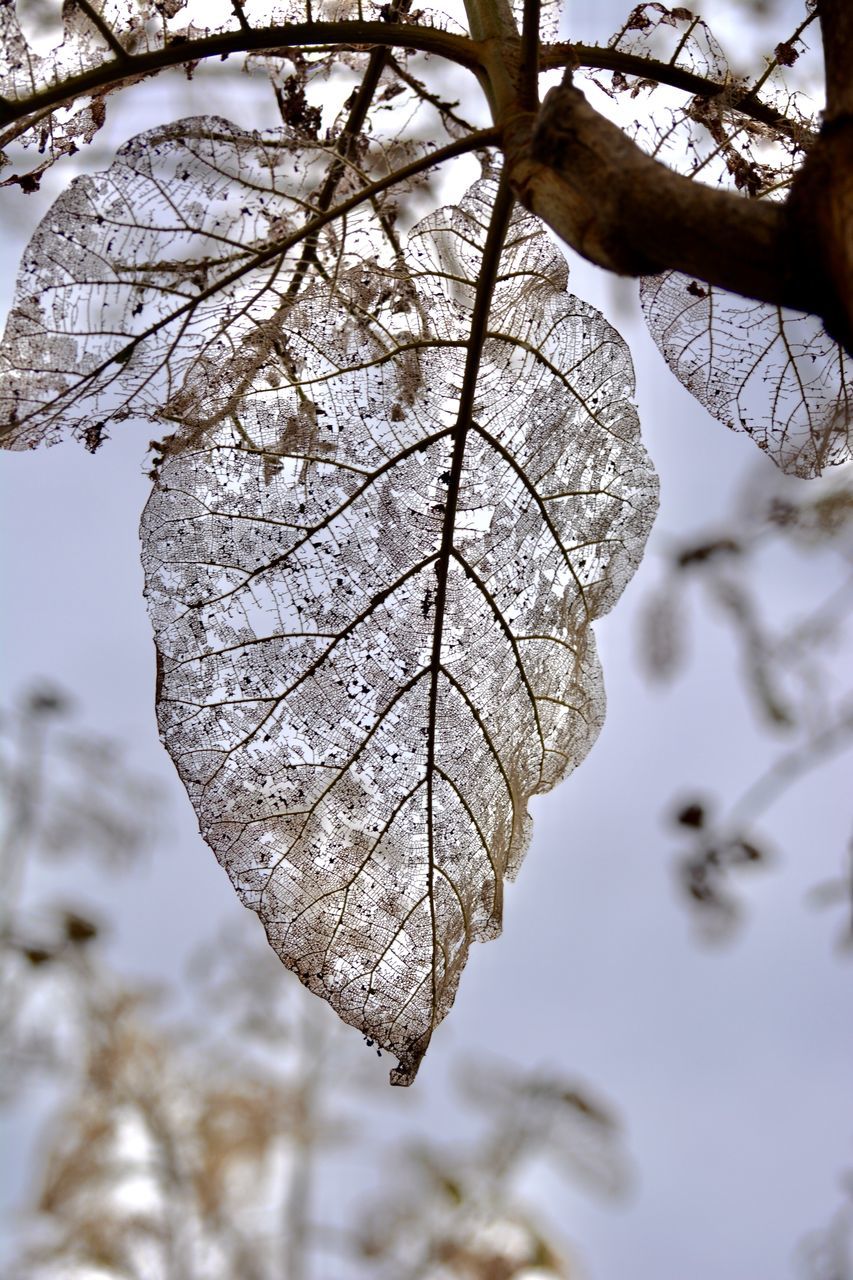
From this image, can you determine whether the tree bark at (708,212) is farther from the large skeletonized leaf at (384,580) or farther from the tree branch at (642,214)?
the large skeletonized leaf at (384,580)

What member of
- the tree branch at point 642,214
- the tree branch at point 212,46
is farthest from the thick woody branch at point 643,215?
the tree branch at point 212,46

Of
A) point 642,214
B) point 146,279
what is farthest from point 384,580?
point 642,214

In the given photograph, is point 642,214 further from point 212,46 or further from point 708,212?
point 212,46

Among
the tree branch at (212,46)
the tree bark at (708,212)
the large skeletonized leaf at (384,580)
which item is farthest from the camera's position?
the large skeletonized leaf at (384,580)

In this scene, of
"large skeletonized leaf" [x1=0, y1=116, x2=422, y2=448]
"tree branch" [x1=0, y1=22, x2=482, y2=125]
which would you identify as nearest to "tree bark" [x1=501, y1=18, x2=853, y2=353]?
"tree branch" [x1=0, y1=22, x2=482, y2=125]

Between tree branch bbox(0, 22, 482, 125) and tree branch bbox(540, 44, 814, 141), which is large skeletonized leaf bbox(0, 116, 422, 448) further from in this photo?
tree branch bbox(540, 44, 814, 141)

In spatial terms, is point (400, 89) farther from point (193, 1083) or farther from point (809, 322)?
point (193, 1083)
